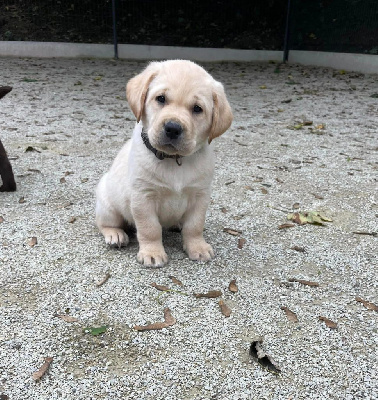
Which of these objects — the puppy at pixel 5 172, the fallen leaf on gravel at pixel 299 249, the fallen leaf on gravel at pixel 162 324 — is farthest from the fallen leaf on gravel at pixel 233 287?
the puppy at pixel 5 172

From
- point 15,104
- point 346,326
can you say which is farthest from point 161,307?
point 15,104

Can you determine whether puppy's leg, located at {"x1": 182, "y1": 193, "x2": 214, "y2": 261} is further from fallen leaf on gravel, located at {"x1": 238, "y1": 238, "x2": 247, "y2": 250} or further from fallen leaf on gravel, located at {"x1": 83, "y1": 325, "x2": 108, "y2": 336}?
fallen leaf on gravel, located at {"x1": 83, "y1": 325, "x2": 108, "y2": 336}

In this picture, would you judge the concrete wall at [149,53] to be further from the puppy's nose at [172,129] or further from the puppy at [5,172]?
the puppy's nose at [172,129]

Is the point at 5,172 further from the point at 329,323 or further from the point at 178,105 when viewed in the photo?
the point at 329,323

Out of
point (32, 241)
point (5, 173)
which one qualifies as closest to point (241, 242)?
point (32, 241)

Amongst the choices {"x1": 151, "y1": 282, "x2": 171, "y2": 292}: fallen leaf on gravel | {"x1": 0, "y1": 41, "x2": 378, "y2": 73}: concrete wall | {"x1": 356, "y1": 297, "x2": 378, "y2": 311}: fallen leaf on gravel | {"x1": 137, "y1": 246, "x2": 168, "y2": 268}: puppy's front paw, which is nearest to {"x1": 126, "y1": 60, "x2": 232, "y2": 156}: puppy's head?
{"x1": 137, "y1": 246, "x2": 168, "y2": 268}: puppy's front paw

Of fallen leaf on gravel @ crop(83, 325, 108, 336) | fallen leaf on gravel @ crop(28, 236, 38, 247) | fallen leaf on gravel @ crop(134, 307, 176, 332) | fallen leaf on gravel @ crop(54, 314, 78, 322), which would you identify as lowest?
fallen leaf on gravel @ crop(28, 236, 38, 247)

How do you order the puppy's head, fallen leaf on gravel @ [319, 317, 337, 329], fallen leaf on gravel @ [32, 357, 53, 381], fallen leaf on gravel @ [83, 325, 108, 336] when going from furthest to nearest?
the puppy's head → fallen leaf on gravel @ [319, 317, 337, 329] → fallen leaf on gravel @ [83, 325, 108, 336] → fallen leaf on gravel @ [32, 357, 53, 381]

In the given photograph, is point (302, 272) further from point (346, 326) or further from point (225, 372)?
point (225, 372)
